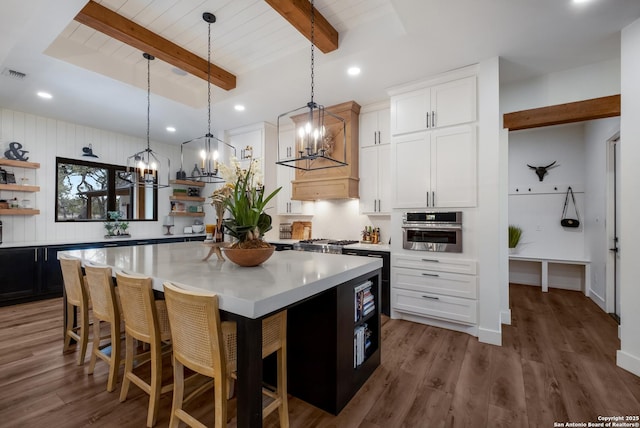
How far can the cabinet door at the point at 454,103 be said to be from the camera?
3.06 m

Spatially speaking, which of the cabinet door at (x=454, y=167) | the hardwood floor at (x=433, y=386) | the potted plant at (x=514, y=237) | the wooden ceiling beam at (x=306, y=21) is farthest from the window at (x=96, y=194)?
the potted plant at (x=514, y=237)

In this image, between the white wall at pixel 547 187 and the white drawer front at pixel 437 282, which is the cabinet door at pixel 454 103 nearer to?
the white drawer front at pixel 437 282

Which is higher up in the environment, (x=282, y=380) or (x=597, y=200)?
(x=597, y=200)

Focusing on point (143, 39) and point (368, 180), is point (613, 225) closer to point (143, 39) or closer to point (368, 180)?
point (368, 180)

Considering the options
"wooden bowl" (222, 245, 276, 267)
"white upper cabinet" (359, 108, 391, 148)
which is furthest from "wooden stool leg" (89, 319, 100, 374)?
"white upper cabinet" (359, 108, 391, 148)

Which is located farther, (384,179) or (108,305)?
(384,179)

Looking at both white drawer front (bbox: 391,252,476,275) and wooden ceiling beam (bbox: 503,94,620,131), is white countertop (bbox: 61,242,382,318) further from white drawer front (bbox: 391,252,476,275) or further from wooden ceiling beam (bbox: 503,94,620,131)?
wooden ceiling beam (bbox: 503,94,620,131)

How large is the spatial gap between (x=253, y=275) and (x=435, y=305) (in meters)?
2.39

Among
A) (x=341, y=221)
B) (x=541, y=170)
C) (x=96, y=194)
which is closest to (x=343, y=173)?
(x=341, y=221)

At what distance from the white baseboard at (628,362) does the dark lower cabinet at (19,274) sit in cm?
678

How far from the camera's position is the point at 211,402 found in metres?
1.91

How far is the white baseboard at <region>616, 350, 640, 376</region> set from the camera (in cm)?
225

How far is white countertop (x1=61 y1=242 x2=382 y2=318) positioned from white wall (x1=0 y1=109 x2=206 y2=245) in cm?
322

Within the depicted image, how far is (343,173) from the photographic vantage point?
416cm
